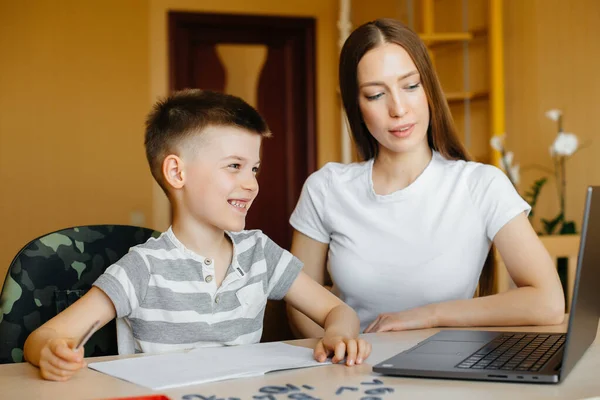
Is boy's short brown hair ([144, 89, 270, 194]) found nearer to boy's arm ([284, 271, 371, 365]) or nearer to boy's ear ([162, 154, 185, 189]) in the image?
boy's ear ([162, 154, 185, 189])

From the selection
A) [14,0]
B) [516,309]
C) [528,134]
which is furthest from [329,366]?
[14,0]

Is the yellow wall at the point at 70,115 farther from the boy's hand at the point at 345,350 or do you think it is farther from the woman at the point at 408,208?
the boy's hand at the point at 345,350

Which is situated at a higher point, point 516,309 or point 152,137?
point 152,137

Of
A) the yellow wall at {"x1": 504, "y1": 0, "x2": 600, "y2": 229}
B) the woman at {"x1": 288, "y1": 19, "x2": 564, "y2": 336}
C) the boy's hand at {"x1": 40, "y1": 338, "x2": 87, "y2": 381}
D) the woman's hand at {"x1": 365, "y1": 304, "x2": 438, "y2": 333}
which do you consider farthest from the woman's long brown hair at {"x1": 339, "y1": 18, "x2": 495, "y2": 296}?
the yellow wall at {"x1": 504, "y1": 0, "x2": 600, "y2": 229}

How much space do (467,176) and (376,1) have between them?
3378mm

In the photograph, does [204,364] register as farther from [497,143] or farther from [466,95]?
[466,95]

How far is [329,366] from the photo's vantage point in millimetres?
1146

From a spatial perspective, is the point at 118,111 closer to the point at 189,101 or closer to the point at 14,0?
the point at 14,0

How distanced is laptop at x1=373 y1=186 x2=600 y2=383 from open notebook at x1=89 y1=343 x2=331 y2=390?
0.54 feet

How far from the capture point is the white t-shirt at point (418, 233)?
1.69m

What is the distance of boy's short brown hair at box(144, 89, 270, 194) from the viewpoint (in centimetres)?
148

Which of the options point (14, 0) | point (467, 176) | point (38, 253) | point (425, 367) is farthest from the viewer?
point (14, 0)

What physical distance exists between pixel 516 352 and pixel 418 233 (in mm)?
584

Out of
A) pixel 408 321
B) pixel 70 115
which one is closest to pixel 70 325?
pixel 408 321
